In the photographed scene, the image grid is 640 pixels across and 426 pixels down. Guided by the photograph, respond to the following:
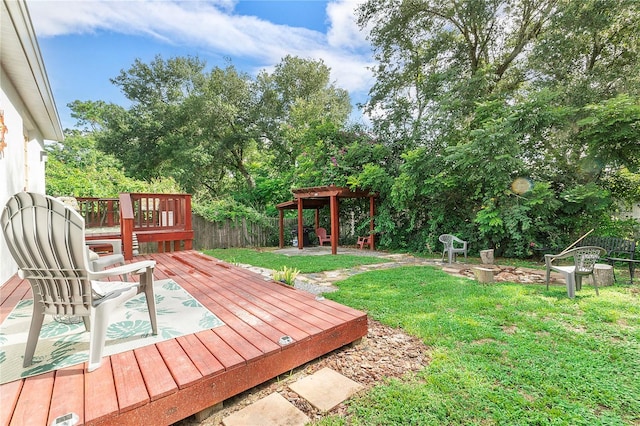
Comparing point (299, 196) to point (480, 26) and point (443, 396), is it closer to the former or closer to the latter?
point (480, 26)

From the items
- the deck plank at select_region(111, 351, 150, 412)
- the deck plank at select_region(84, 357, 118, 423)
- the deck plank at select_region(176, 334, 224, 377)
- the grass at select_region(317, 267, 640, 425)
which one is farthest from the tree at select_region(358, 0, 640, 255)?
the deck plank at select_region(84, 357, 118, 423)

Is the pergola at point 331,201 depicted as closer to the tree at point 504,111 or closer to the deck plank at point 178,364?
the tree at point 504,111

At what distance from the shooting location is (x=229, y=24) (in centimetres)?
734

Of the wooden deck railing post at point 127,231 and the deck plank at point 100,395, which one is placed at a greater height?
the wooden deck railing post at point 127,231

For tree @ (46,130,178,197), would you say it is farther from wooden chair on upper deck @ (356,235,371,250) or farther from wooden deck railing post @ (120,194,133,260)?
wooden chair on upper deck @ (356,235,371,250)

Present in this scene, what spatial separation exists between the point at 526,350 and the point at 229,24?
8.71 m

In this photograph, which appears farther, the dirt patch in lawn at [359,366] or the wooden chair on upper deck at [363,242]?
the wooden chair on upper deck at [363,242]

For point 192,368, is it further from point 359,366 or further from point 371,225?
point 371,225

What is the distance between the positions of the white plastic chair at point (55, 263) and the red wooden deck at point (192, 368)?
231 millimetres

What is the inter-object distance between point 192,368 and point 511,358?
2460 mm

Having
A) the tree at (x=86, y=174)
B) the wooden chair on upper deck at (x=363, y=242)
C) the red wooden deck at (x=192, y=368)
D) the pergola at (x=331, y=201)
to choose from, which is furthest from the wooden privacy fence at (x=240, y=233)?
the red wooden deck at (x=192, y=368)

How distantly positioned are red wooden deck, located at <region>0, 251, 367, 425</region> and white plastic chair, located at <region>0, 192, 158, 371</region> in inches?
9.1

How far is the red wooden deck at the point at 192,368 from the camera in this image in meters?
1.46

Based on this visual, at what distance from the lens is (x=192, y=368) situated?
178 centimetres
